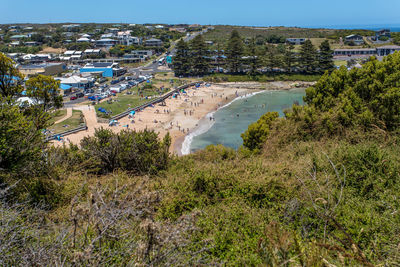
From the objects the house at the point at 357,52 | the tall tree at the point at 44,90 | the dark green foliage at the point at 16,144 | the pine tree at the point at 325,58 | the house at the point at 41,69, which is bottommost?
the dark green foliage at the point at 16,144

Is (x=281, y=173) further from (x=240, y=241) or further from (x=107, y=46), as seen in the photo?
(x=107, y=46)

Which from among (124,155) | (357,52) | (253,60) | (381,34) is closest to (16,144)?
(124,155)

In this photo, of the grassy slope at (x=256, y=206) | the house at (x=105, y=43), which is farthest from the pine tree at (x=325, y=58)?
the house at (x=105, y=43)

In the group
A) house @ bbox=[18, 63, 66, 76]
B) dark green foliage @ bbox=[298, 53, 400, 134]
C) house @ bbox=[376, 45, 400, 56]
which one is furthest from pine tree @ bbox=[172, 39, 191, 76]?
dark green foliage @ bbox=[298, 53, 400, 134]

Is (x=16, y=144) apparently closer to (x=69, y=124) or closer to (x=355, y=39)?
(x=69, y=124)

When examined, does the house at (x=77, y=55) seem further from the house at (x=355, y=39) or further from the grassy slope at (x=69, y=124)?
the house at (x=355, y=39)
